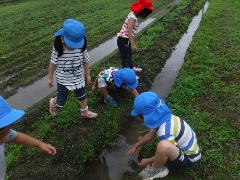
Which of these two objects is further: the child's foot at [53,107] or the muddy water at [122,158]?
the child's foot at [53,107]

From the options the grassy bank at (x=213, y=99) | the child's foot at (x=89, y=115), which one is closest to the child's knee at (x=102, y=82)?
the child's foot at (x=89, y=115)

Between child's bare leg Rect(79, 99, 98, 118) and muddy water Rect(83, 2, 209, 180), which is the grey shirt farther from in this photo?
child's bare leg Rect(79, 99, 98, 118)

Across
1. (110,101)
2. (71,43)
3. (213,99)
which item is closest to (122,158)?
(110,101)

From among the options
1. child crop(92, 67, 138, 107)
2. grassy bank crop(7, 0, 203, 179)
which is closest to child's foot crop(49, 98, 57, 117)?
grassy bank crop(7, 0, 203, 179)

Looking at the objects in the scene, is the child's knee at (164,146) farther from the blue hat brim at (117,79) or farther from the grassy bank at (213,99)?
the blue hat brim at (117,79)

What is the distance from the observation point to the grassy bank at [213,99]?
477 centimetres

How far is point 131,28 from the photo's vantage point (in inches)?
274

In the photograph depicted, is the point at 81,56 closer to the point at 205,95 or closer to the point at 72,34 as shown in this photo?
the point at 72,34

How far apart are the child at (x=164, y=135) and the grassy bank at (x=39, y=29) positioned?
4229mm

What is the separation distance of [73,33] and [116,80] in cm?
129

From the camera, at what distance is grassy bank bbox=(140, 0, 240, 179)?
4.77 metres

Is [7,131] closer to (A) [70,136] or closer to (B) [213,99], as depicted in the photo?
(A) [70,136]

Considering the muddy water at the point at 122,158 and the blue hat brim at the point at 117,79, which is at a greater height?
the blue hat brim at the point at 117,79

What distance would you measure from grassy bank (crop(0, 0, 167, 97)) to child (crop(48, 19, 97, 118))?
261cm
